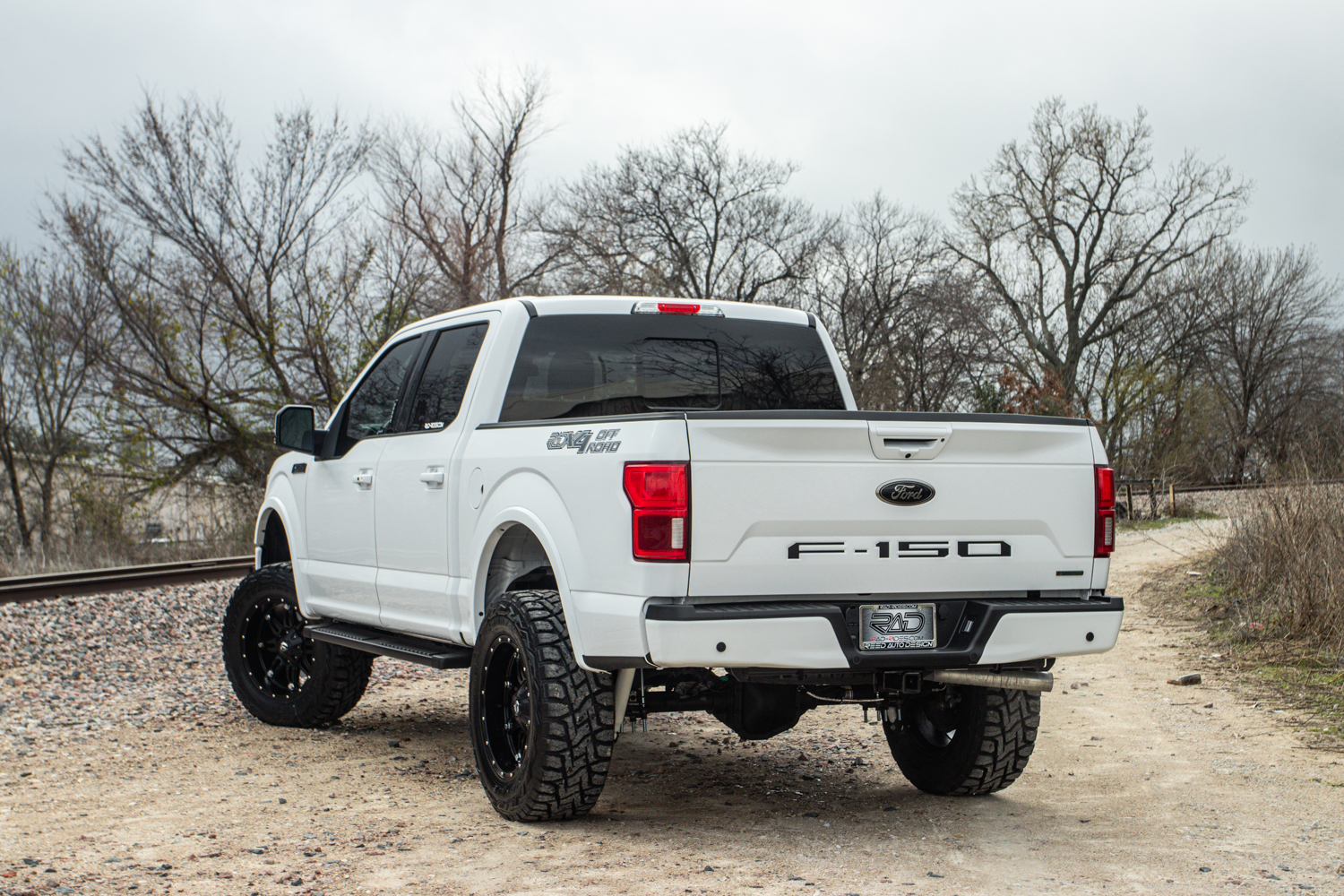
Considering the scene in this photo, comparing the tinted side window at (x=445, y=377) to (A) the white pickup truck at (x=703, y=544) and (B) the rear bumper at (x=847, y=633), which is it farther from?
(B) the rear bumper at (x=847, y=633)

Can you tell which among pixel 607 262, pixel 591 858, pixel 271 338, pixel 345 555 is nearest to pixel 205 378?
pixel 271 338

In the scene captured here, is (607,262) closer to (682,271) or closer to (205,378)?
(682,271)

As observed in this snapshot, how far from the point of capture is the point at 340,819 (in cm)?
512

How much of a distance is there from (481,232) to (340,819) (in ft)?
89.4

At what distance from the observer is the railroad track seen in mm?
11353

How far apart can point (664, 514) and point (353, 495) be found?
274 centimetres

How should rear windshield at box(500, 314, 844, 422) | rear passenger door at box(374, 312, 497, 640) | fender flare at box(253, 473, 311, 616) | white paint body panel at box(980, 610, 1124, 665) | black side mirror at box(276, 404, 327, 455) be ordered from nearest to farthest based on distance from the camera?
white paint body panel at box(980, 610, 1124, 665), rear passenger door at box(374, 312, 497, 640), rear windshield at box(500, 314, 844, 422), black side mirror at box(276, 404, 327, 455), fender flare at box(253, 473, 311, 616)

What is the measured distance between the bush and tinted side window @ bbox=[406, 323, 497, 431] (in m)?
6.58

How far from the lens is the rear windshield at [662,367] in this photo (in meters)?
5.62

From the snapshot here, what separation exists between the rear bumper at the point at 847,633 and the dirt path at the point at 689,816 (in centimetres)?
72

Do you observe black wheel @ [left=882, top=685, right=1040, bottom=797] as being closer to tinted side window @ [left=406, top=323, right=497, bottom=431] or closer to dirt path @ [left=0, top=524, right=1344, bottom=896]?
dirt path @ [left=0, top=524, right=1344, bottom=896]

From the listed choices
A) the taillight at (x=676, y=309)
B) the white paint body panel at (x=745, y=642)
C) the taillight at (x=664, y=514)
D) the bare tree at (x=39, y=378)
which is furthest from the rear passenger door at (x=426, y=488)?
the bare tree at (x=39, y=378)

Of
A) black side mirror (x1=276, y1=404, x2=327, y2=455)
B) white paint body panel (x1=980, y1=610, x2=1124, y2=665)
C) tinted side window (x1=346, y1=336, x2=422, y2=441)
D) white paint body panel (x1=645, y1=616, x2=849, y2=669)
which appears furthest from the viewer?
black side mirror (x1=276, y1=404, x2=327, y2=455)

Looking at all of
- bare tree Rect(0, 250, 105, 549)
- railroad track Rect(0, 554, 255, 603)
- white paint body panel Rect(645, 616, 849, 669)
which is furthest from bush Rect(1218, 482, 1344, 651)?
bare tree Rect(0, 250, 105, 549)
